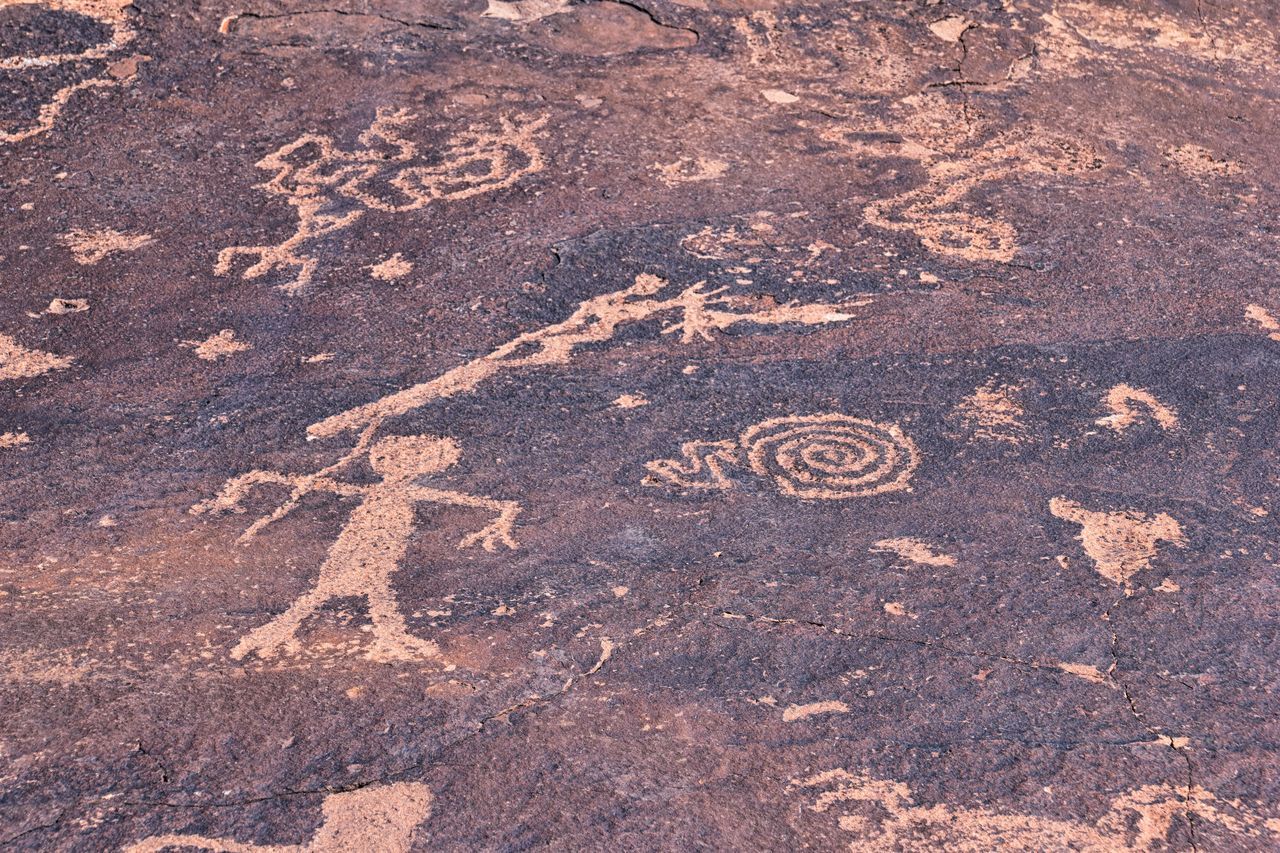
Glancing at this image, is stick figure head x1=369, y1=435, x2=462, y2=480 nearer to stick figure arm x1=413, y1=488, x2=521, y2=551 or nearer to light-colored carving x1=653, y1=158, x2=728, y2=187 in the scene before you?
stick figure arm x1=413, y1=488, x2=521, y2=551

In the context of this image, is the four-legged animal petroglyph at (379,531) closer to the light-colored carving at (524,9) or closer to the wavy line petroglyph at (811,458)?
the wavy line petroglyph at (811,458)

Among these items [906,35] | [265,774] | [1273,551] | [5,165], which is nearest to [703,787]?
[265,774]

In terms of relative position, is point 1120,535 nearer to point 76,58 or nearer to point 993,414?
point 993,414

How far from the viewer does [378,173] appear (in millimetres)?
4289

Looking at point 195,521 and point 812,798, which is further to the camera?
point 195,521

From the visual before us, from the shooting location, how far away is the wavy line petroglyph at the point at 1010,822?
6.87 feet

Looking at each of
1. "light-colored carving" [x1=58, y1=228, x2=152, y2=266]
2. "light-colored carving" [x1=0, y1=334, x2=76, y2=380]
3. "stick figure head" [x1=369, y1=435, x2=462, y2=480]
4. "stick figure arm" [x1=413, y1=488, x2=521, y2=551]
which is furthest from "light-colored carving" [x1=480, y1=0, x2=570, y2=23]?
"stick figure arm" [x1=413, y1=488, x2=521, y2=551]

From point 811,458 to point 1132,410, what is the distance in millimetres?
902

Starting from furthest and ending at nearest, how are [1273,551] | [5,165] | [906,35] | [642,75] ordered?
1. [906,35]
2. [642,75]
3. [5,165]
4. [1273,551]

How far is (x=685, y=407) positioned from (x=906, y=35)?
9.04 ft

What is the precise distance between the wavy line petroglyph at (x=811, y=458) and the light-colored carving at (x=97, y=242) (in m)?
1.94

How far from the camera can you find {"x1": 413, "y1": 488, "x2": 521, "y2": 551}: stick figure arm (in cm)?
280

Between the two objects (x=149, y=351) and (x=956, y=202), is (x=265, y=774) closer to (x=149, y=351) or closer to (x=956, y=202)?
(x=149, y=351)

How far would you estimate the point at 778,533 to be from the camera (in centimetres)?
285
